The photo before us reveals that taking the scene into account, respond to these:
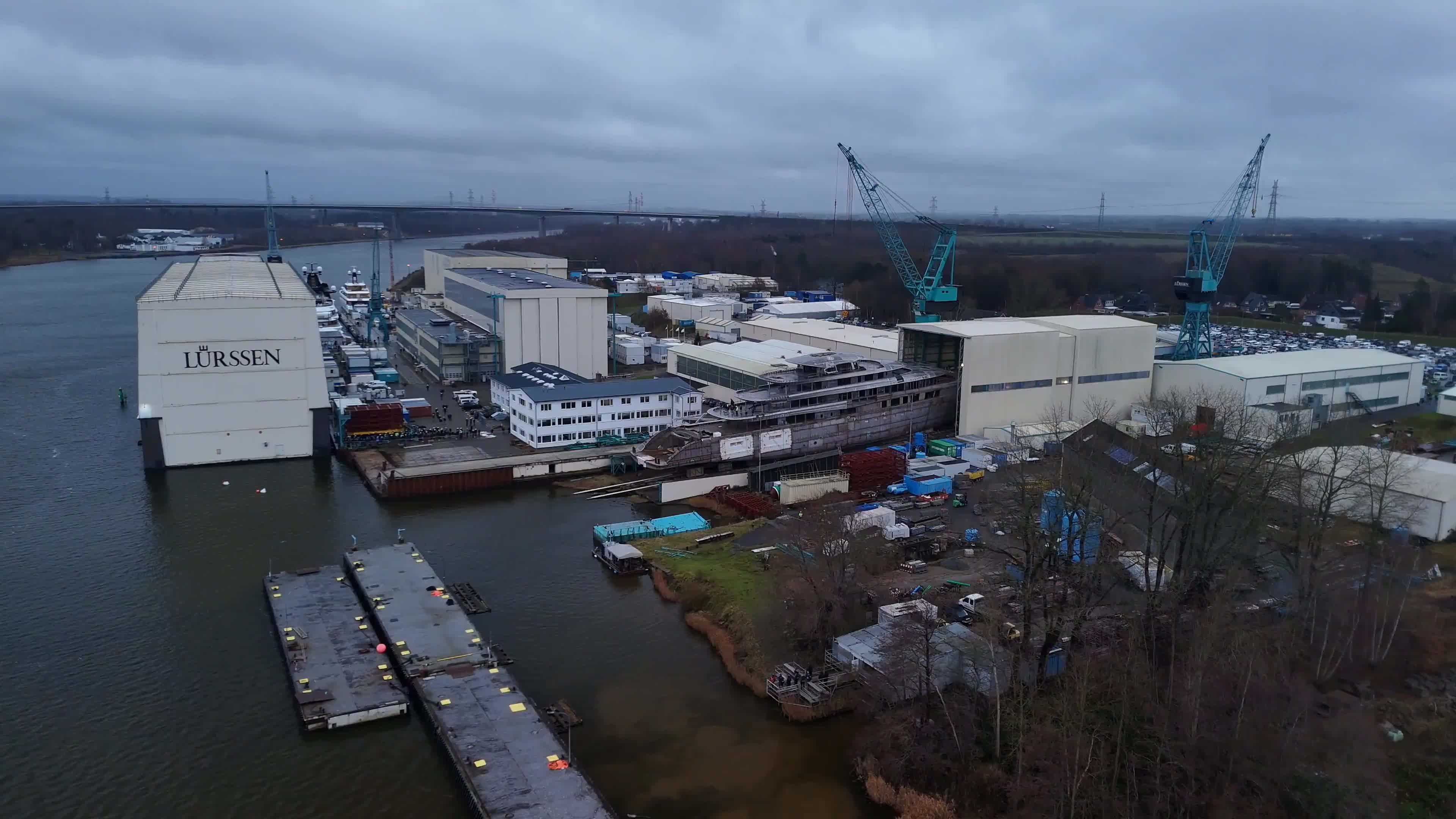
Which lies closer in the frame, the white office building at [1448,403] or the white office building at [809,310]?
the white office building at [1448,403]

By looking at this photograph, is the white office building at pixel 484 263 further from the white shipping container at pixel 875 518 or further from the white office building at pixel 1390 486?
the white office building at pixel 1390 486

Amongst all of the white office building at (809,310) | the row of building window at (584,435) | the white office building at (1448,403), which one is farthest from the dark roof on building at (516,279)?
the white office building at (1448,403)

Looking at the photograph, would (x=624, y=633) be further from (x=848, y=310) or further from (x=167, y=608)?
(x=848, y=310)

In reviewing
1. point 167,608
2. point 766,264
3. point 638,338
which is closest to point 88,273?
point 766,264

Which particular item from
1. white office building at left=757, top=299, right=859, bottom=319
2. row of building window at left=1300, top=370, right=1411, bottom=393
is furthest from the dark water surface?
white office building at left=757, top=299, right=859, bottom=319

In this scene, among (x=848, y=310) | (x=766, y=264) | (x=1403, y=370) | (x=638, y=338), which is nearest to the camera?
(x=1403, y=370)

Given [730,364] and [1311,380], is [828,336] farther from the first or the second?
[1311,380]
